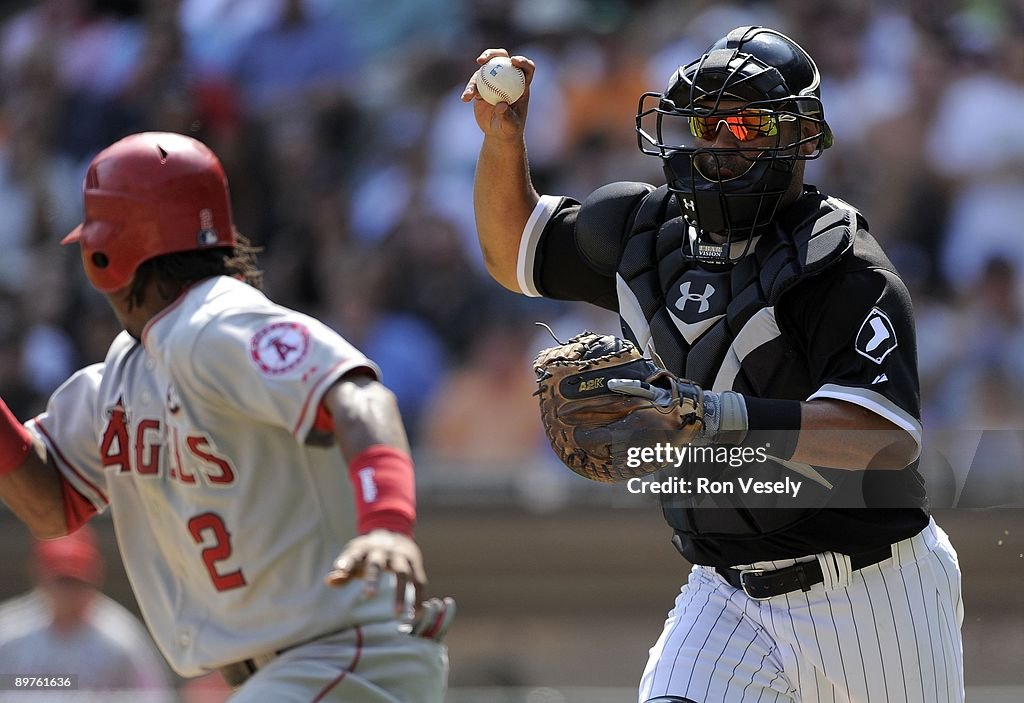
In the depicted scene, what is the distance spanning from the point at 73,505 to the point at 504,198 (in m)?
1.38

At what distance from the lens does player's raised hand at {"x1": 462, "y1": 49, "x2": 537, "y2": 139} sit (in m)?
3.76

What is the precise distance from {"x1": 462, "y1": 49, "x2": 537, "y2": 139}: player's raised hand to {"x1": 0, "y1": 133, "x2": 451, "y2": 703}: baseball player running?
87 cm

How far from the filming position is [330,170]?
27.2 ft

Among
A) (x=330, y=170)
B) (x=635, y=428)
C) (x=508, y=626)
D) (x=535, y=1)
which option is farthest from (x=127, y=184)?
(x=535, y=1)

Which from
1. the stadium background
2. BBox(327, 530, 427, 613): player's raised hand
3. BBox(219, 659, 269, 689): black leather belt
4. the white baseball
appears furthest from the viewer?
the stadium background

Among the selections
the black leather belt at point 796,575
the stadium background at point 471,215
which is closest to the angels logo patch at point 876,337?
the black leather belt at point 796,575

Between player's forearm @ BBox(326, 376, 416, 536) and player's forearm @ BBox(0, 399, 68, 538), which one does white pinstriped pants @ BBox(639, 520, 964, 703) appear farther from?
player's forearm @ BBox(0, 399, 68, 538)

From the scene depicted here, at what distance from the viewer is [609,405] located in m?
3.01

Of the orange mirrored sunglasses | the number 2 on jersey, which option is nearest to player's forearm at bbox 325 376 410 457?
the number 2 on jersey

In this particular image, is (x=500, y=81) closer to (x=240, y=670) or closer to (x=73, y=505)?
(x=73, y=505)

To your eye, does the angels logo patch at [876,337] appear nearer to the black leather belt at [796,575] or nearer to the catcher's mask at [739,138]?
the catcher's mask at [739,138]

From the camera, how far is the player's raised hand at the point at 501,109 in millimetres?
3758

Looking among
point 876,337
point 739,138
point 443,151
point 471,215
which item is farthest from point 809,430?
point 443,151

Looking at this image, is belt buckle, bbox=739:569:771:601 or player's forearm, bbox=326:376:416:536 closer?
player's forearm, bbox=326:376:416:536
